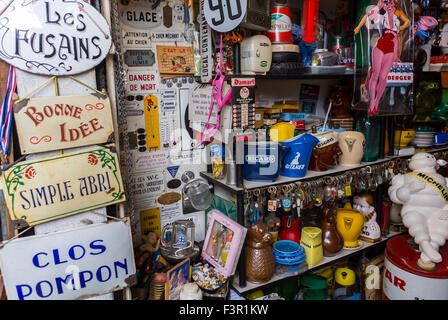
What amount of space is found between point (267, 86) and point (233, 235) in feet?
3.29

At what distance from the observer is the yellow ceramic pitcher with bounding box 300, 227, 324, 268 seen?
5.95ft

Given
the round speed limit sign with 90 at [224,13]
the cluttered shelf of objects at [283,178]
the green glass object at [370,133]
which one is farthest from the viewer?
the green glass object at [370,133]

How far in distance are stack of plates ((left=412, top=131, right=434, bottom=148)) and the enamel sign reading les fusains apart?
2.12 m

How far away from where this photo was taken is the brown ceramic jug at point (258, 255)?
166 centimetres

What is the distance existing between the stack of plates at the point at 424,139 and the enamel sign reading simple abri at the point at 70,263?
6.76ft

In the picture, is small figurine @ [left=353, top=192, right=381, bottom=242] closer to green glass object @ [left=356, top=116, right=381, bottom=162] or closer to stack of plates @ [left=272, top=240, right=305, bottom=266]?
green glass object @ [left=356, top=116, right=381, bottom=162]

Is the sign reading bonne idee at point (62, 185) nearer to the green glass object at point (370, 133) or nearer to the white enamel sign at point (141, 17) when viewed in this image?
the white enamel sign at point (141, 17)

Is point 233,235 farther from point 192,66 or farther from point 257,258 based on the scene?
point 192,66

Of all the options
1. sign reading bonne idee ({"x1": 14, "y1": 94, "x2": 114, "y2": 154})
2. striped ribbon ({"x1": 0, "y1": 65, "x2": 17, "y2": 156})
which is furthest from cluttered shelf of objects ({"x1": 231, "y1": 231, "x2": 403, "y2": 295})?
striped ribbon ({"x1": 0, "y1": 65, "x2": 17, "y2": 156})

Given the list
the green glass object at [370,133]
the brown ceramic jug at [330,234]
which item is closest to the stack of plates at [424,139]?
the green glass object at [370,133]

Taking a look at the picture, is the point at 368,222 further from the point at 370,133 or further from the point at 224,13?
the point at 224,13

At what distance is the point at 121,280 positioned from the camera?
1.33m

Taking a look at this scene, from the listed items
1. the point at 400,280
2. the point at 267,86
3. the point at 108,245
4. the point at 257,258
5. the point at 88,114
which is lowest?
the point at 400,280
